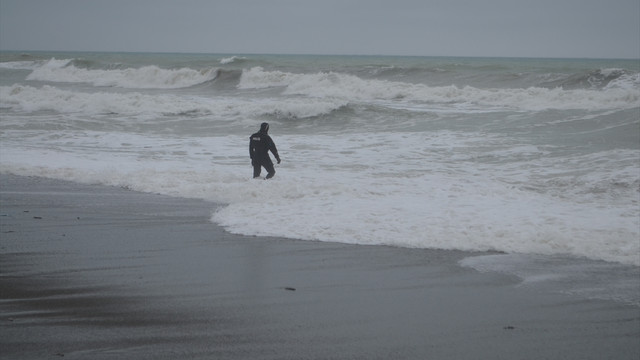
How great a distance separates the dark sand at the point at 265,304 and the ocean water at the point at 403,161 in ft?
2.50

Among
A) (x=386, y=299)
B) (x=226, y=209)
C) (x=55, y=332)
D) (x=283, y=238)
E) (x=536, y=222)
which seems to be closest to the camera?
(x=55, y=332)

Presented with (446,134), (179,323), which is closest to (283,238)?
(179,323)

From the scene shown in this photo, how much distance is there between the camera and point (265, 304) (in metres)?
6.22

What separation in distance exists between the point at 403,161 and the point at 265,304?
10.0 m

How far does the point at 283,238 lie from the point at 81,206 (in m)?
3.51

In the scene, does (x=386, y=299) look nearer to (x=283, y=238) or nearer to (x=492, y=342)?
(x=492, y=342)

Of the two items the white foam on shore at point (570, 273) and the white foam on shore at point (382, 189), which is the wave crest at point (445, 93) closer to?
the white foam on shore at point (382, 189)

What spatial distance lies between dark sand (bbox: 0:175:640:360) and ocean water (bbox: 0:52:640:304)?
76cm

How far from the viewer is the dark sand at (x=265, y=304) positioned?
520 cm

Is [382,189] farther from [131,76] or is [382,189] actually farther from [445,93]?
[131,76]

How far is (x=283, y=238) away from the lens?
29.2 feet

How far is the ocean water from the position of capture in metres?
9.02

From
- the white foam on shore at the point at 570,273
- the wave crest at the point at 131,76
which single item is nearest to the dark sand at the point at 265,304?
the white foam on shore at the point at 570,273

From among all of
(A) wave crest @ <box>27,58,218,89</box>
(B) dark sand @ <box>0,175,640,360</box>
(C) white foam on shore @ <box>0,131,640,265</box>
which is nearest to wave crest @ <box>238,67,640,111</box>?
(A) wave crest @ <box>27,58,218,89</box>
